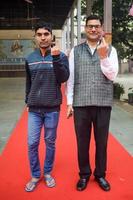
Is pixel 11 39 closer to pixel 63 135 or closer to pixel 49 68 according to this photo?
pixel 63 135

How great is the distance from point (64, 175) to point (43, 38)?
1753 millimetres

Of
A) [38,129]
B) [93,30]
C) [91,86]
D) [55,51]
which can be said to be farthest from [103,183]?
[93,30]

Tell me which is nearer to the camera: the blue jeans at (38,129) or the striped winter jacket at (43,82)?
the striped winter jacket at (43,82)

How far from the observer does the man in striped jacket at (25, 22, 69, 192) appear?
470cm

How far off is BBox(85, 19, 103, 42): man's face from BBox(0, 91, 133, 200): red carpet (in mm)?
1657

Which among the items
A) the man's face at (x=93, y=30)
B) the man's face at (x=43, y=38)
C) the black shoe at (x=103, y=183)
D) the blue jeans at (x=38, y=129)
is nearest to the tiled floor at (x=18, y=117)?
the black shoe at (x=103, y=183)

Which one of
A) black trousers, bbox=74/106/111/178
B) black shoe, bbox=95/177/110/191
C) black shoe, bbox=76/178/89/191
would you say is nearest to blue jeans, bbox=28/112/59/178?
black trousers, bbox=74/106/111/178

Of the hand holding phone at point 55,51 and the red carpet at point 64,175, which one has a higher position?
the hand holding phone at point 55,51

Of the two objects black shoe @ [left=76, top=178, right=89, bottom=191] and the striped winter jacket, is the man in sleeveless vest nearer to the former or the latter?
black shoe @ [left=76, top=178, right=89, bottom=191]

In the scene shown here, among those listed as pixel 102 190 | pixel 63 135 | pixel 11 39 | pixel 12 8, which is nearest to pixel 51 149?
pixel 102 190

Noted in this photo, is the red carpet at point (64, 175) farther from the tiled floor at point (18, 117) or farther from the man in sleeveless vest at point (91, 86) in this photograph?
the tiled floor at point (18, 117)

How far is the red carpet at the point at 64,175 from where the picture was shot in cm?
471

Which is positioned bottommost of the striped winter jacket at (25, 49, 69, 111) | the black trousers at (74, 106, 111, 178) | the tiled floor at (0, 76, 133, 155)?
the tiled floor at (0, 76, 133, 155)

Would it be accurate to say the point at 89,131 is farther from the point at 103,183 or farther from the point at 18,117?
the point at 18,117
